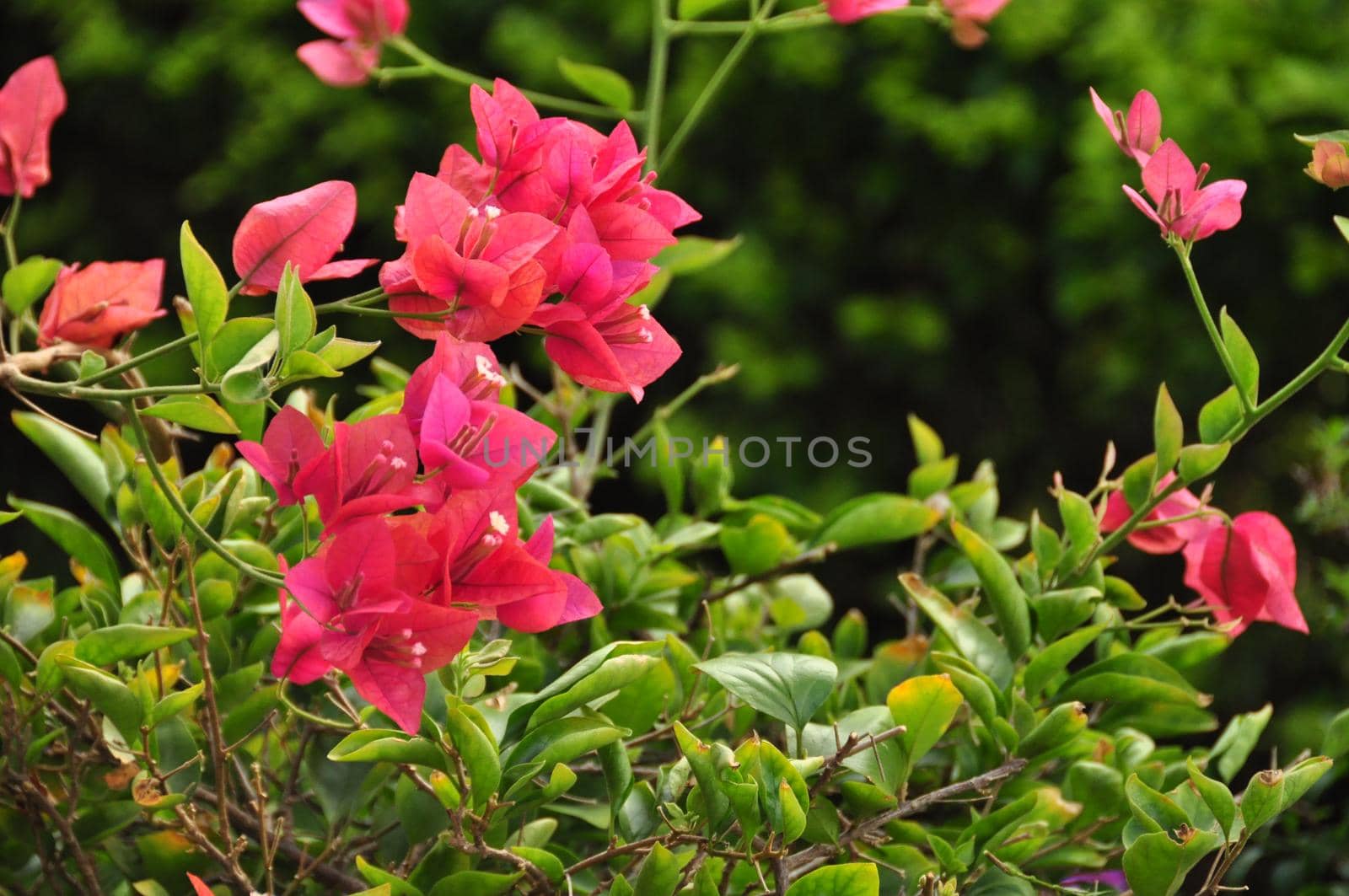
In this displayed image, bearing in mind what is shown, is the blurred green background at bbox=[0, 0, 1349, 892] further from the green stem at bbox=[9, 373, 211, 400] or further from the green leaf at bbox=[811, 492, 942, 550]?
the green stem at bbox=[9, 373, 211, 400]

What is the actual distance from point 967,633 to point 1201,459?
15 cm

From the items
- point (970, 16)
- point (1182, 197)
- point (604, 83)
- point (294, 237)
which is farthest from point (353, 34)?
point (1182, 197)

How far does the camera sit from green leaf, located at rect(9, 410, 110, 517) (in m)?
0.77

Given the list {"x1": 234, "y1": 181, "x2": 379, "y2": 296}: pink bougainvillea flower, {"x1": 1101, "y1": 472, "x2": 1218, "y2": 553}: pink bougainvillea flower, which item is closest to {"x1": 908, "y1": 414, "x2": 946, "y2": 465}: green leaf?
{"x1": 1101, "y1": 472, "x2": 1218, "y2": 553}: pink bougainvillea flower

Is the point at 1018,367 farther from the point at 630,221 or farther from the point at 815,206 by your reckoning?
the point at 630,221

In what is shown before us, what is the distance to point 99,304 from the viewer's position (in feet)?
2.32

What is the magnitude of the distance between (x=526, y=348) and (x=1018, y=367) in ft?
3.25

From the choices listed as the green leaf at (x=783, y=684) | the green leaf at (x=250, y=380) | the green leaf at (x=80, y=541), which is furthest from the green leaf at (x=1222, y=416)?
the green leaf at (x=80, y=541)

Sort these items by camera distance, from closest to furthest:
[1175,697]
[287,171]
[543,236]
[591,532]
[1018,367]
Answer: [543,236] < [1175,697] < [591,532] < [1018,367] < [287,171]

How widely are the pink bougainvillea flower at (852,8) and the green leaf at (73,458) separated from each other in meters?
0.57

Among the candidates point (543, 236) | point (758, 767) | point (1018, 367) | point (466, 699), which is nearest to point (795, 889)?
point (758, 767)

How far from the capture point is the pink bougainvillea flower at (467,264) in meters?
0.51

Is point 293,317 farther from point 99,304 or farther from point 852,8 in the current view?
point 852,8

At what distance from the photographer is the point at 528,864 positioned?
562mm
